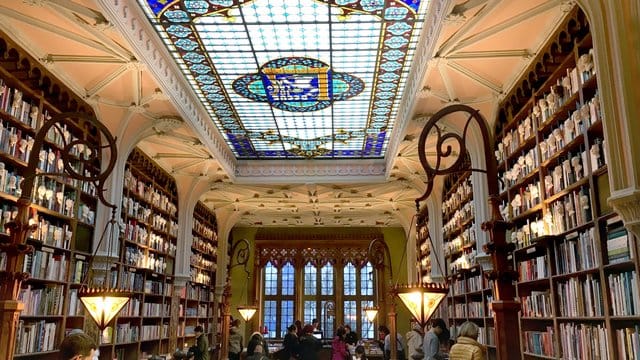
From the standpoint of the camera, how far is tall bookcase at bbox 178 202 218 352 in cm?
1284

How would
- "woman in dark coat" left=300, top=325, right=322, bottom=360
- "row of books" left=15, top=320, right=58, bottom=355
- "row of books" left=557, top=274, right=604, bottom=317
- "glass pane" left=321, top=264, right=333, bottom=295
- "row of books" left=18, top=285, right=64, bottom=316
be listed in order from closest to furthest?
"row of books" left=557, top=274, right=604, bottom=317 → "row of books" left=15, top=320, right=58, bottom=355 → "row of books" left=18, top=285, right=64, bottom=316 → "woman in dark coat" left=300, top=325, right=322, bottom=360 → "glass pane" left=321, top=264, right=333, bottom=295

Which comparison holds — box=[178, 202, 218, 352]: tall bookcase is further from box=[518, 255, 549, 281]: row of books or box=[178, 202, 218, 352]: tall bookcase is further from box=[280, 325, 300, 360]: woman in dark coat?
box=[518, 255, 549, 281]: row of books

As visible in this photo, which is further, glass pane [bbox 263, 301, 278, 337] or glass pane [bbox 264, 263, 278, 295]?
glass pane [bbox 264, 263, 278, 295]

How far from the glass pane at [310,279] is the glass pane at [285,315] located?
2.23ft

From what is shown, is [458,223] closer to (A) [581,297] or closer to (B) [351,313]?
(A) [581,297]

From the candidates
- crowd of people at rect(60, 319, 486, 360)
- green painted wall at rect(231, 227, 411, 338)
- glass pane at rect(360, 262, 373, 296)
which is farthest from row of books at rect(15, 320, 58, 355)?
glass pane at rect(360, 262, 373, 296)

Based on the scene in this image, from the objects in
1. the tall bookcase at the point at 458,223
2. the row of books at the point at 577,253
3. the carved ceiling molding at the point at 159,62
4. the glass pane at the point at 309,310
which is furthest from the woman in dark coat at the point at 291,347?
the glass pane at the point at 309,310

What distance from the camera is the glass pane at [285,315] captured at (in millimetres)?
17969

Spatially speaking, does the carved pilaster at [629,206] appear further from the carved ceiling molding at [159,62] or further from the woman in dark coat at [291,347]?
the woman in dark coat at [291,347]

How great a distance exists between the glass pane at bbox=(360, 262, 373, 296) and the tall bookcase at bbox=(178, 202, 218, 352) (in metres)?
5.02

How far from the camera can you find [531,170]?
638 centimetres

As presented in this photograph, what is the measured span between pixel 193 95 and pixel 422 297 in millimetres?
5046

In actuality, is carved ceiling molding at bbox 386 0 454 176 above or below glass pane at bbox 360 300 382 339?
above

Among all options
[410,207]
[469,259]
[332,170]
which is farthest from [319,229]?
[469,259]
